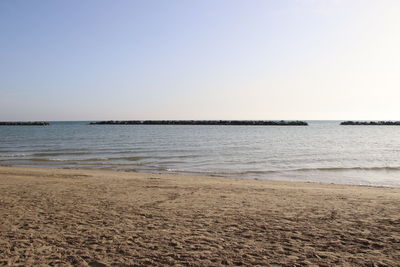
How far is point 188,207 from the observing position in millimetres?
7934

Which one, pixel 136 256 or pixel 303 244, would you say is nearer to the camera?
pixel 136 256

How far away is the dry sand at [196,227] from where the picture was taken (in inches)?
191

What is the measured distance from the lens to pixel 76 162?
19453mm

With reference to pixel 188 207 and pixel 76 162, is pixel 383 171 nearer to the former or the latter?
pixel 188 207

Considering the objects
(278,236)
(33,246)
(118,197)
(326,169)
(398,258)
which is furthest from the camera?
(326,169)

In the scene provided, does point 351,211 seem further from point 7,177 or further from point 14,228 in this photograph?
point 7,177

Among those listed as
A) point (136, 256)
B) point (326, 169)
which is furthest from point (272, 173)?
point (136, 256)

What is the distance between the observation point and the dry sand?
4.86 meters

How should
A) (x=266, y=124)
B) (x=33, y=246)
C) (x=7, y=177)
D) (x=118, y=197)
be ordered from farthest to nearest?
(x=266, y=124) → (x=7, y=177) → (x=118, y=197) → (x=33, y=246)

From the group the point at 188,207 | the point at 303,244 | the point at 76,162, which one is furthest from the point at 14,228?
the point at 76,162

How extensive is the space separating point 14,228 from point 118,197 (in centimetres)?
328

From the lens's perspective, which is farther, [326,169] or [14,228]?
[326,169]

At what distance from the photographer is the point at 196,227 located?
20.7 ft

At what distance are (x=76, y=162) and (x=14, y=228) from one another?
1404cm
